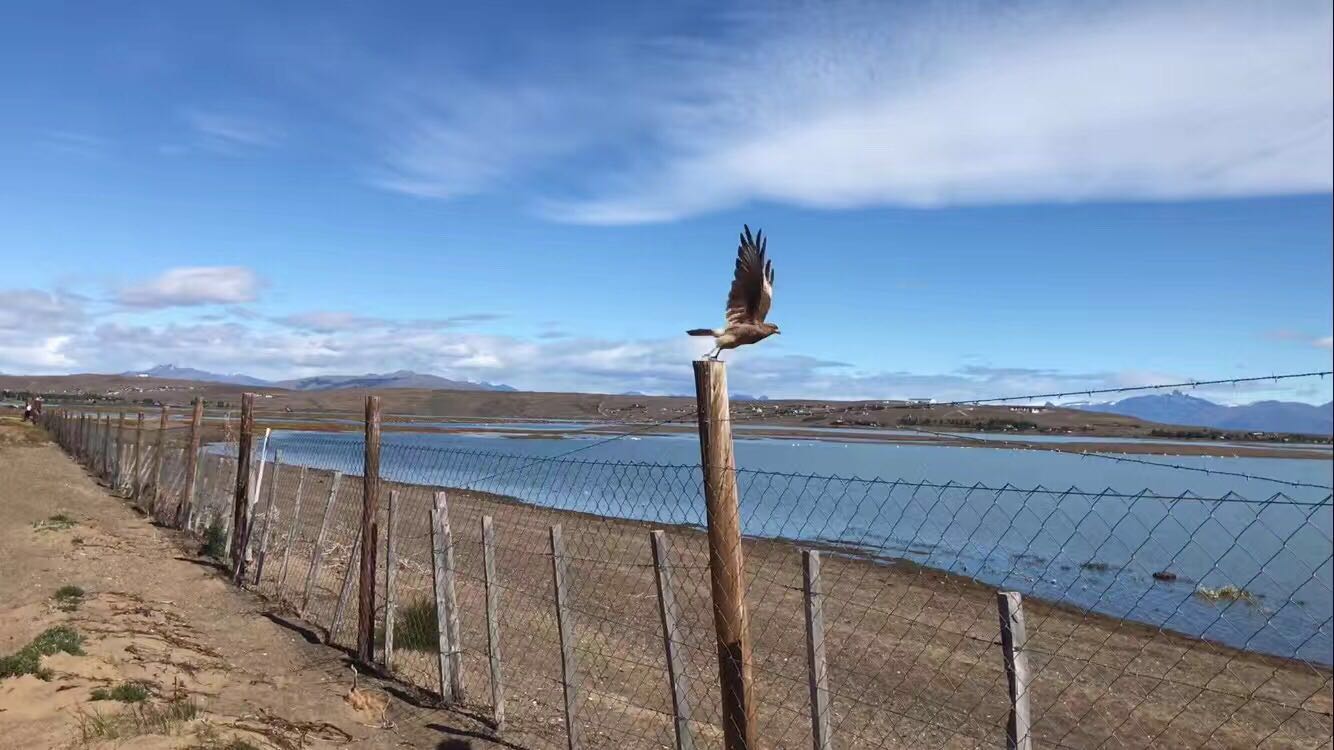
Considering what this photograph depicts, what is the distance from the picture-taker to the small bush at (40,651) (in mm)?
7137

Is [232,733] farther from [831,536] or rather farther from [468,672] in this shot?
[831,536]

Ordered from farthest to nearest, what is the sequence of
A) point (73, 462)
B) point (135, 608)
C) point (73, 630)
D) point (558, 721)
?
point (73, 462) → point (135, 608) → point (73, 630) → point (558, 721)

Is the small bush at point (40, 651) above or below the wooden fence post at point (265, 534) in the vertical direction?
below

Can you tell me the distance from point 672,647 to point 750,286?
7.57 ft

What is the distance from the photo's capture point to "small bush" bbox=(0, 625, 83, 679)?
23.4ft

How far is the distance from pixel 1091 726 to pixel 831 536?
1306 cm

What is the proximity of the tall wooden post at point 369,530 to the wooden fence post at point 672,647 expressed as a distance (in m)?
4.03

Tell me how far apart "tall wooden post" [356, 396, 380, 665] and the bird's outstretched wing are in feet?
16.7

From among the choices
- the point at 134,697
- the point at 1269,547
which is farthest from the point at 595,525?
the point at 1269,547

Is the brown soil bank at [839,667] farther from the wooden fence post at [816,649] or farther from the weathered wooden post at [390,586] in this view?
the wooden fence post at [816,649]

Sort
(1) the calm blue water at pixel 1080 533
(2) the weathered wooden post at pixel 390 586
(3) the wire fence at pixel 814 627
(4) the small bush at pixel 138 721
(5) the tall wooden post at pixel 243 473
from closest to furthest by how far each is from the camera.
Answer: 1. (4) the small bush at pixel 138 721
2. (3) the wire fence at pixel 814 627
3. (2) the weathered wooden post at pixel 390 586
4. (5) the tall wooden post at pixel 243 473
5. (1) the calm blue water at pixel 1080 533

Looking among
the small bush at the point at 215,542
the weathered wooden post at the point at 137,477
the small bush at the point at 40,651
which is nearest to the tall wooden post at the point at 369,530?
the small bush at the point at 40,651

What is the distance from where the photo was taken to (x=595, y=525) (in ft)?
70.9

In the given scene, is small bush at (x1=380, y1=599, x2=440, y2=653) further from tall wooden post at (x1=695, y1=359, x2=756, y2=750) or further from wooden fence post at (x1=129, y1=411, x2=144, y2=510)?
wooden fence post at (x1=129, y1=411, x2=144, y2=510)
